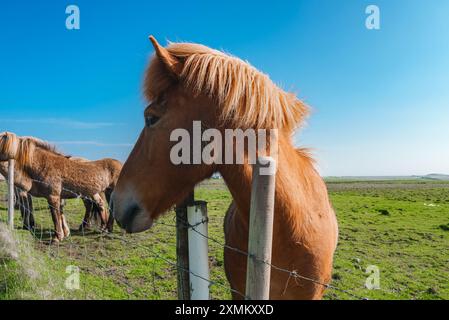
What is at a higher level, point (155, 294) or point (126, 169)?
point (126, 169)

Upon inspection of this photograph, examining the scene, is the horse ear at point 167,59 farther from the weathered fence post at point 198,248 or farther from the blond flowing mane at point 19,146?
the blond flowing mane at point 19,146

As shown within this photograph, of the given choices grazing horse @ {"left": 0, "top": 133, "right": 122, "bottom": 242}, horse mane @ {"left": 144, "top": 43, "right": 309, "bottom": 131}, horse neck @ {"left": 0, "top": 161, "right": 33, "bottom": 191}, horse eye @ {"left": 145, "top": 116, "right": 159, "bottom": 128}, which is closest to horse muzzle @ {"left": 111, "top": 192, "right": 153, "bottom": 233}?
horse eye @ {"left": 145, "top": 116, "right": 159, "bottom": 128}

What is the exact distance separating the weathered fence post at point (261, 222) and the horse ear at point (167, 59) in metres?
0.78

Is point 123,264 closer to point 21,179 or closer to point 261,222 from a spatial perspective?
point 21,179

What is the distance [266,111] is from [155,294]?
4.22 meters

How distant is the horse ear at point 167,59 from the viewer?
1.80 metres

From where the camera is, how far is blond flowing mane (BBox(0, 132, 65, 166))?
8789mm

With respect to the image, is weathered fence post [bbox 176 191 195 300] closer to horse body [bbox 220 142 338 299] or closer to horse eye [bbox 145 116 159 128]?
horse body [bbox 220 142 338 299]

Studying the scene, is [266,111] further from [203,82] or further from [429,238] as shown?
[429,238]

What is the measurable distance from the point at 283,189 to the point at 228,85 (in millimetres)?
715

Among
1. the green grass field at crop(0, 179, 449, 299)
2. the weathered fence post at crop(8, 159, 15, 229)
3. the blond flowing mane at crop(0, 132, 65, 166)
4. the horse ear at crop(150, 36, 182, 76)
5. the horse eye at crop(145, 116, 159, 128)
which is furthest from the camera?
the blond flowing mane at crop(0, 132, 65, 166)

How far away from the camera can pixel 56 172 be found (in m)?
9.56
